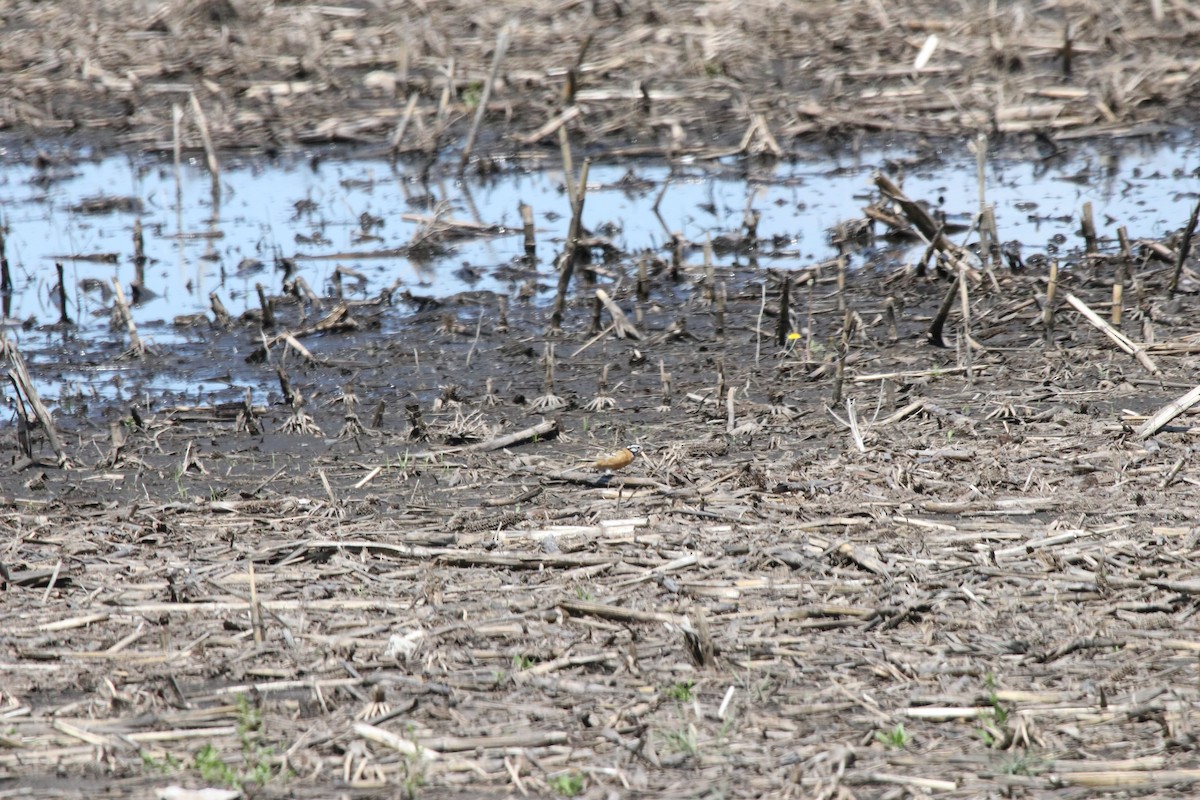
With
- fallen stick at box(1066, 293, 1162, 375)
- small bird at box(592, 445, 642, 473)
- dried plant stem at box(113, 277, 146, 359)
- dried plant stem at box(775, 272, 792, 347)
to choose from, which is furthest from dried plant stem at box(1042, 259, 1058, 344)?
dried plant stem at box(113, 277, 146, 359)

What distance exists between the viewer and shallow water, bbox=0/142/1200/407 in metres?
→ 10.8

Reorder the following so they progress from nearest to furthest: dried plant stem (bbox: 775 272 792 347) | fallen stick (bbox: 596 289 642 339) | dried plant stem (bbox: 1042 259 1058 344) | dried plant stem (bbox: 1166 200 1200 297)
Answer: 1. dried plant stem (bbox: 1042 259 1058 344)
2. dried plant stem (bbox: 775 272 792 347)
3. dried plant stem (bbox: 1166 200 1200 297)
4. fallen stick (bbox: 596 289 642 339)

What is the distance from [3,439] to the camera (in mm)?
7723

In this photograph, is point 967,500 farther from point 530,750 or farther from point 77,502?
point 77,502

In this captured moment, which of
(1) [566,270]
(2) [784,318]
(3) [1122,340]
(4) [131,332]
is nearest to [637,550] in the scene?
(2) [784,318]

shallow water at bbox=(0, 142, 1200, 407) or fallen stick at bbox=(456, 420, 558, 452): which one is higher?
fallen stick at bbox=(456, 420, 558, 452)

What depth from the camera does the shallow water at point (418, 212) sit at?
1081 cm

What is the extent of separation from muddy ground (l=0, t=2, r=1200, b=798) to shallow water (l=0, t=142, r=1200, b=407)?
794 mm

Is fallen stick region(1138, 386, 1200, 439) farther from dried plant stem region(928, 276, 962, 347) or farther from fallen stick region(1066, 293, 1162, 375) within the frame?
dried plant stem region(928, 276, 962, 347)

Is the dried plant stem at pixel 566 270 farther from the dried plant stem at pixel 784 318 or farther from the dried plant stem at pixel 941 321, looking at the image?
the dried plant stem at pixel 941 321

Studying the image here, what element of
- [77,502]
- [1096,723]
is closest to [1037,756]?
[1096,723]

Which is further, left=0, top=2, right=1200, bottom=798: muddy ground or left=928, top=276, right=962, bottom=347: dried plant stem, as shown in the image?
left=928, top=276, right=962, bottom=347: dried plant stem

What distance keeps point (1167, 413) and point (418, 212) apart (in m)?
7.66

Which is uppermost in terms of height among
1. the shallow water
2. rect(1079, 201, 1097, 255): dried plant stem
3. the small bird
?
the small bird
